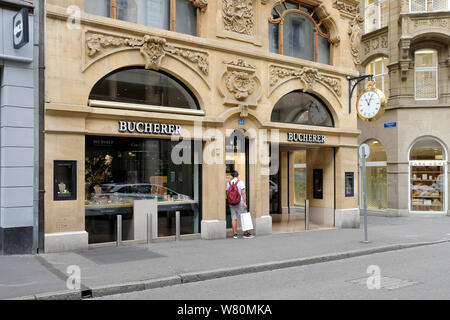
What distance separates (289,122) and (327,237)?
401cm

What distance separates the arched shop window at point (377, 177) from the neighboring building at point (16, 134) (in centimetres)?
1734

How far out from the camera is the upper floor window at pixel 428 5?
20.9 m

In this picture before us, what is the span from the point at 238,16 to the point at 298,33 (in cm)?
301

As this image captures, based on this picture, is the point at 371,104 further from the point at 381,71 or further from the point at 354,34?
the point at 381,71

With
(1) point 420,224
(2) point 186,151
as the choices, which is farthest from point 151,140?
(1) point 420,224

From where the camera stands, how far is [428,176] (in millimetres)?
21109

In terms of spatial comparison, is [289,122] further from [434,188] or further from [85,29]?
[434,188]

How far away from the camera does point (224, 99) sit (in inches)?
509

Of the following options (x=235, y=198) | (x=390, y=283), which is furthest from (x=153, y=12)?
(x=390, y=283)

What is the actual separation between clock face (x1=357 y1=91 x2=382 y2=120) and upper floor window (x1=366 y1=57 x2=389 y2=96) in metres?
7.35

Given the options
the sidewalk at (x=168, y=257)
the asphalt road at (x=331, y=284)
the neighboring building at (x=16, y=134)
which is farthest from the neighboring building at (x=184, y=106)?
the asphalt road at (x=331, y=284)

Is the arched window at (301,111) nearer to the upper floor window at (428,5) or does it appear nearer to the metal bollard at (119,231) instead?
the metal bollard at (119,231)

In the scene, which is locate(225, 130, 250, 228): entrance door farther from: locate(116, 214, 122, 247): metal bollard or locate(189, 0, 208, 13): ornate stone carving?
locate(189, 0, 208, 13): ornate stone carving

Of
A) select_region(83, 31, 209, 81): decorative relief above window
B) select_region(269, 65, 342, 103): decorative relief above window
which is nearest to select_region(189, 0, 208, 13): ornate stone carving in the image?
select_region(83, 31, 209, 81): decorative relief above window
